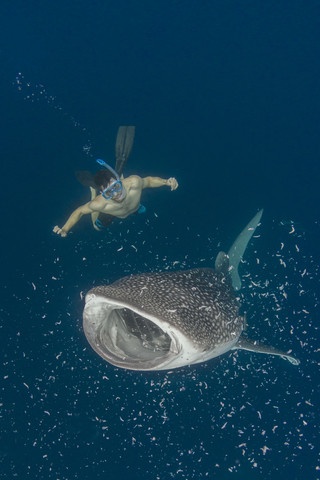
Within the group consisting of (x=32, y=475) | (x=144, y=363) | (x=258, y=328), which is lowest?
(x=32, y=475)

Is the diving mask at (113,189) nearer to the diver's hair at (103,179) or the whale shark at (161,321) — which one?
the diver's hair at (103,179)

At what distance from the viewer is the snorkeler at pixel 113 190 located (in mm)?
5812

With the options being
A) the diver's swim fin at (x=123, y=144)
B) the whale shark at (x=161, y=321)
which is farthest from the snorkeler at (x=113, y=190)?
the whale shark at (x=161, y=321)

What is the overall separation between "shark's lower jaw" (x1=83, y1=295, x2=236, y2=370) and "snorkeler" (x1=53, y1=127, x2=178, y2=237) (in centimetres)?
249

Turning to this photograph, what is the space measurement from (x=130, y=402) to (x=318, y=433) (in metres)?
5.33

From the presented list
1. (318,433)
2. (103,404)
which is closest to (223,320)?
(103,404)

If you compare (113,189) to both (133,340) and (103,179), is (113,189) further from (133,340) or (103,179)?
(133,340)

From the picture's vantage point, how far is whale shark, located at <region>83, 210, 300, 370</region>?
2.88 meters

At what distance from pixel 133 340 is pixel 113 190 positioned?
2.90m

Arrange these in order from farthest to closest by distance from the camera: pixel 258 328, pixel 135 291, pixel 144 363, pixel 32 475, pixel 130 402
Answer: pixel 32 475 < pixel 130 402 < pixel 258 328 < pixel 135 291 < pixel 144 363

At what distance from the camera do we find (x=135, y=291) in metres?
3.21

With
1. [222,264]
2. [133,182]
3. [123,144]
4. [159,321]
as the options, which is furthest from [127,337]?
[123,144]

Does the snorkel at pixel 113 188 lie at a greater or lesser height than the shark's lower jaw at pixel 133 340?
greater

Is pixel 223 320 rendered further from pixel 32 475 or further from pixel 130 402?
pixel 32 475
